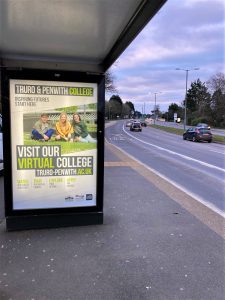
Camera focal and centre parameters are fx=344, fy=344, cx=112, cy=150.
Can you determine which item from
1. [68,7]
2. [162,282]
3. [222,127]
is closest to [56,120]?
[68,7]

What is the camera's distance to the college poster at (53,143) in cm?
498

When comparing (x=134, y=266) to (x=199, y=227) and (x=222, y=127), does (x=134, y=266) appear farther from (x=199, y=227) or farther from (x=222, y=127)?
(x=222, y=127)

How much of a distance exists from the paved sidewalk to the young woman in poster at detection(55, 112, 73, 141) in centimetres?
138

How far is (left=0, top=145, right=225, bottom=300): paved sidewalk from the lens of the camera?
131 inches

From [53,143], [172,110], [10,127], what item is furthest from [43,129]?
[172,110]

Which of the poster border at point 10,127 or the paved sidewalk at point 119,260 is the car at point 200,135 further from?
the poster border at point 10,127

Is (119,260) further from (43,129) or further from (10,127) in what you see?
(10,127)

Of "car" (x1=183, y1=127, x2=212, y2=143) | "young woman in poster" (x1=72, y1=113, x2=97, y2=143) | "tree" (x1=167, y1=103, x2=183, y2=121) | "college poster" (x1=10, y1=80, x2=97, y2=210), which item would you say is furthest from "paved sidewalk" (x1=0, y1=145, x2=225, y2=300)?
"tree" (x1=167, y1=103, x2=183, y2=121)

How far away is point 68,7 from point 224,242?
3.50 metres

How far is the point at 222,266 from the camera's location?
12.8ft

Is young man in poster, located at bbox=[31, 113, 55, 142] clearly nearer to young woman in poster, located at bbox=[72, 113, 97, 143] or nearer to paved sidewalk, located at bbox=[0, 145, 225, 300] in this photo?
young woman in poster, located at bbox=[72, 113, 97, 143]

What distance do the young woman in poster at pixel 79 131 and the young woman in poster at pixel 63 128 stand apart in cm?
8

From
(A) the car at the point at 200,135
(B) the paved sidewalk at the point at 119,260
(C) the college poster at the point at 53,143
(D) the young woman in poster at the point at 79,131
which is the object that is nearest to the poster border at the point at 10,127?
(C) the college poster at the point at 53,143

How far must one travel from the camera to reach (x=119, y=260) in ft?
13.2
